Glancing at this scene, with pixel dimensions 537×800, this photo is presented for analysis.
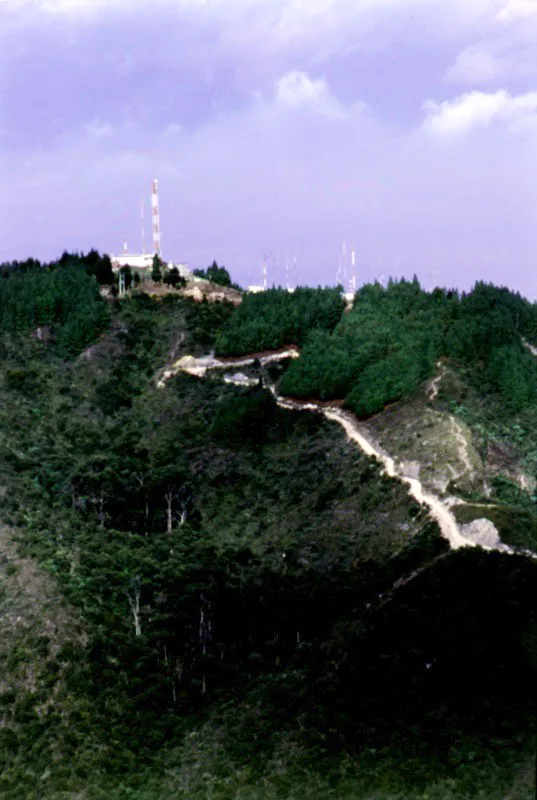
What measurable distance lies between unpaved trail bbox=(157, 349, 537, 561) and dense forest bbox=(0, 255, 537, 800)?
3.43 ft

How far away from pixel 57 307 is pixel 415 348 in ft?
152

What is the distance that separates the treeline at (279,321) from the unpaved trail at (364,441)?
5.12ft

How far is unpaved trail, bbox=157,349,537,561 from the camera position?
69.4m

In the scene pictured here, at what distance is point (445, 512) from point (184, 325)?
200ft

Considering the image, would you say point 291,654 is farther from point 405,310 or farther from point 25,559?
point 405,310

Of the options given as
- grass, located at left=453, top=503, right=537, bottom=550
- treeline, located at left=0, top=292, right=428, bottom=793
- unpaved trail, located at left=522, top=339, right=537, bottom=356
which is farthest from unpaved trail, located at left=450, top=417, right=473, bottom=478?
unpaved trail, located at left=522, top=339, right=537, bottom=356

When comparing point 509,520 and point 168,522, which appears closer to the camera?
point 509,520

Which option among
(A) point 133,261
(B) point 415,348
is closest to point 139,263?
(A) point 133,261

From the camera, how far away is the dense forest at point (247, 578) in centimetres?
5641

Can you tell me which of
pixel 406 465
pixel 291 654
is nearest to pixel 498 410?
pixel 406 465

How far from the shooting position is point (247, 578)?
79.1 m

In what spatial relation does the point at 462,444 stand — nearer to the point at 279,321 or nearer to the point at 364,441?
the point at 364,441

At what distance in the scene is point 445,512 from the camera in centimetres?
7412

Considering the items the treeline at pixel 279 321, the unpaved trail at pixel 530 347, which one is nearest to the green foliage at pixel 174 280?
the treeline at pixel 279 321
